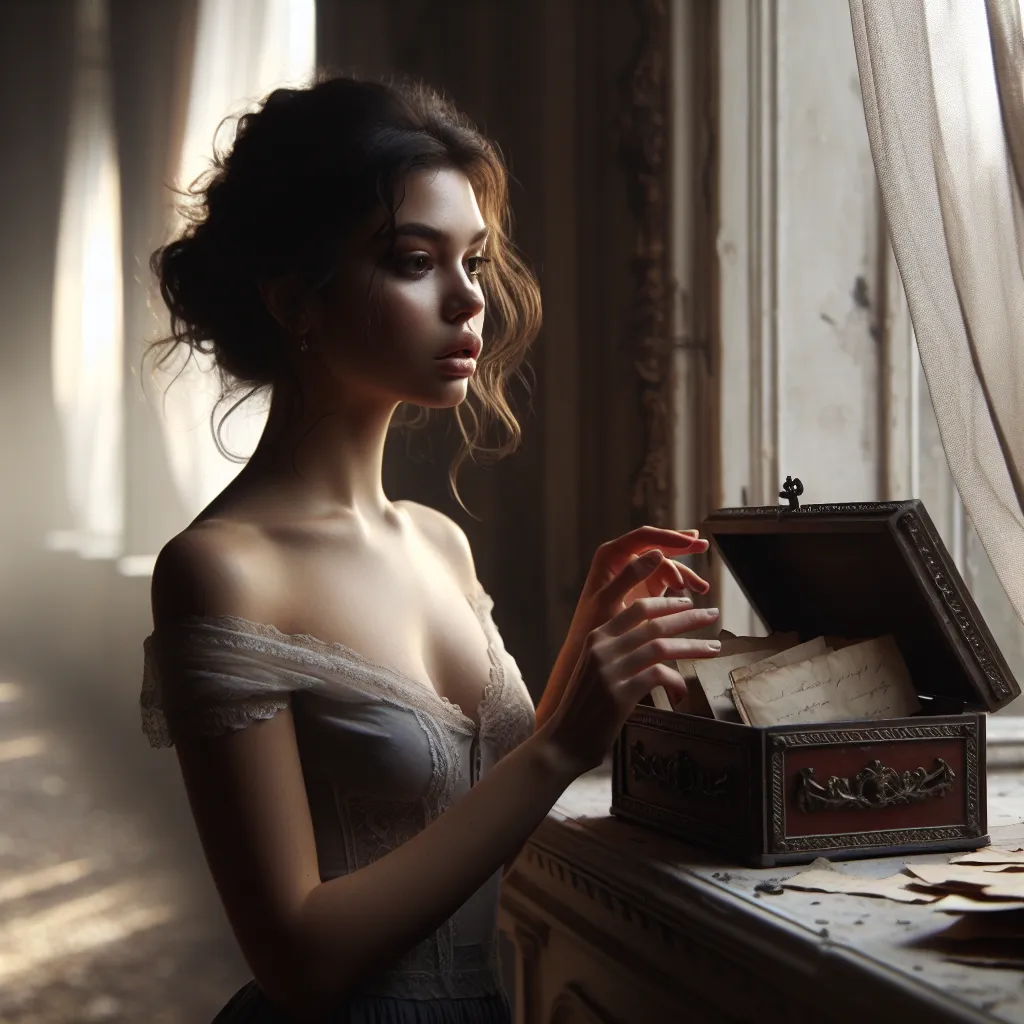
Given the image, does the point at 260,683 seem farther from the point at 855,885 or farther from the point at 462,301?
the point at 855,885

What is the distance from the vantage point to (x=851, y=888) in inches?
51.4

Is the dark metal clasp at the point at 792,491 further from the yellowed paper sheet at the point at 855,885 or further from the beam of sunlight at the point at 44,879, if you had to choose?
the beam of sunlight at the point at 44,879

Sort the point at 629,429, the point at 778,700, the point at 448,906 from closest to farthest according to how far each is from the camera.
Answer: the point at 448,906, the point at 778,700, the point at 629,429

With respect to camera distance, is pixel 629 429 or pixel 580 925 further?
pixel 629 429

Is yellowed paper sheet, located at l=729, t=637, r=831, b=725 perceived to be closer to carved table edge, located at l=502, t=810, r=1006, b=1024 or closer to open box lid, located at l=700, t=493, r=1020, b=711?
open box lid, located at l=700, t=493, r=1020, b=711

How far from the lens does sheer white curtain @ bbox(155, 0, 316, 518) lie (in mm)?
2281

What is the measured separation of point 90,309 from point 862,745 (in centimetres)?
160

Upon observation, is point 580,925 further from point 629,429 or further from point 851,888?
point 629,429

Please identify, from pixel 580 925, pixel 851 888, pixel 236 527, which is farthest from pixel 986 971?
pixel 236 527

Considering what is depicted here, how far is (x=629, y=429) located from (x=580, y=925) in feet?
2.89

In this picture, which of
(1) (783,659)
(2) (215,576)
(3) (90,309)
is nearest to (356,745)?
(2) (215,576)

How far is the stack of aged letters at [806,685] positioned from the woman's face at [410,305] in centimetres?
48

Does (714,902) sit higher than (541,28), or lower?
lower

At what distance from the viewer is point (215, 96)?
7.50 ft
